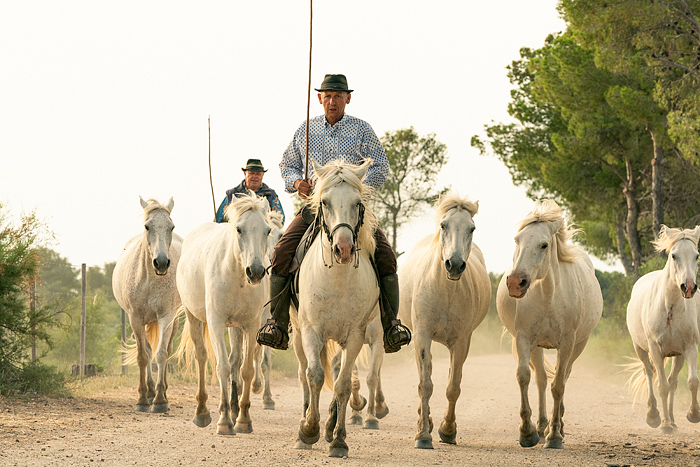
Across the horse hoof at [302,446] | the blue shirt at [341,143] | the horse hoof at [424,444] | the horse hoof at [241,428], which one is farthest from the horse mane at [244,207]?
the horse hoof at [424,444]

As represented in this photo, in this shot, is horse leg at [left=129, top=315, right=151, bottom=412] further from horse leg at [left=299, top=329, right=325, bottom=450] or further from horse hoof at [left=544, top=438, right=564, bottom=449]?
horse hoof at [left=544, top=438, right=564, bottom=449]

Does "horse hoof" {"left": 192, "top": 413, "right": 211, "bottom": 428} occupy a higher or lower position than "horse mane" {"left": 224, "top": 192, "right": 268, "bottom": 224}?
lower

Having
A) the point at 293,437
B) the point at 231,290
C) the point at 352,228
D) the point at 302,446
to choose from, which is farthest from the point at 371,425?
the point at 352,228

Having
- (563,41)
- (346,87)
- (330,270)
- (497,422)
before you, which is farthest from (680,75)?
(330,270)

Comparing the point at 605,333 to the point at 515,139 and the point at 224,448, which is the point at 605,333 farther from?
the point at 224,448

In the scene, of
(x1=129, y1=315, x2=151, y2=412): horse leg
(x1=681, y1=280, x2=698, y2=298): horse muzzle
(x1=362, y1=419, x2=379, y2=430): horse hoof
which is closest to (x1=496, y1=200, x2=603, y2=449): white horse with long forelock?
(x1=681, y1=280, x2=698, y2=298): horse muzzle

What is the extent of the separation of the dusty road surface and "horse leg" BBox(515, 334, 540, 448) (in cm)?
11

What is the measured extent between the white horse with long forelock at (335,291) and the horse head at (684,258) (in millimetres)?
4612

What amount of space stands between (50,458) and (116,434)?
5.12 feet

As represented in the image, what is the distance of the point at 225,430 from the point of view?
26.0 feet

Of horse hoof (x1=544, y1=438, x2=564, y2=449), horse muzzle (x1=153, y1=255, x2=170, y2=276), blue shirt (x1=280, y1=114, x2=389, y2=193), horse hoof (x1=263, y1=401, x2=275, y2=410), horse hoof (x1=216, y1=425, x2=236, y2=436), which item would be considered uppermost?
blue shirt (x1=280, y1=114, x2=389, y2=193)

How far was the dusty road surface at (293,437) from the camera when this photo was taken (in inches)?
252

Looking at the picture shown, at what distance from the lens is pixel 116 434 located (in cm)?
784

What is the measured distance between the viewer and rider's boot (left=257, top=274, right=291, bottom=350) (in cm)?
692
